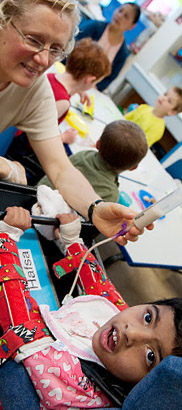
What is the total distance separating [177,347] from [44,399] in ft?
1.11

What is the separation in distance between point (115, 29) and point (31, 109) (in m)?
2.62

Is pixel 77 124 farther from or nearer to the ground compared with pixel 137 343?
farther from the ground

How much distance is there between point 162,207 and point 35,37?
2.07ft

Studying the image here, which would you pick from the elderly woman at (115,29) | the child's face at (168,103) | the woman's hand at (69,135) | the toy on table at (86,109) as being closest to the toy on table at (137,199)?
the woman's hand at (69,135)

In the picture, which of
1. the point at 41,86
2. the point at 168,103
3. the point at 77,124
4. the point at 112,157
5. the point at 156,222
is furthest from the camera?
the point at 168,103

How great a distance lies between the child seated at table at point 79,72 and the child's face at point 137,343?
1.38 metres

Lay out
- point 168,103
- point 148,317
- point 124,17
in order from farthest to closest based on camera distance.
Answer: point 168,103, point 124,17, point 148,317

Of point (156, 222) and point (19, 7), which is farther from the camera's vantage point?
point (156, 222)

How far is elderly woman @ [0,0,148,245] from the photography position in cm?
80

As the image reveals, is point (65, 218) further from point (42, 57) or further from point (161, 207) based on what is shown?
point (42, 57)

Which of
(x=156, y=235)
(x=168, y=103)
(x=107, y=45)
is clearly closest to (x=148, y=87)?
(x=107, y=45)

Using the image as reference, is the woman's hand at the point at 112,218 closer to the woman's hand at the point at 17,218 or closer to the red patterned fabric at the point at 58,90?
the woman's hand at the point at 17,218

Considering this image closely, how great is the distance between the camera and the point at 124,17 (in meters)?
3.01

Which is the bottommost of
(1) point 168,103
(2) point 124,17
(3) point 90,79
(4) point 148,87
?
(1) point 168,103
